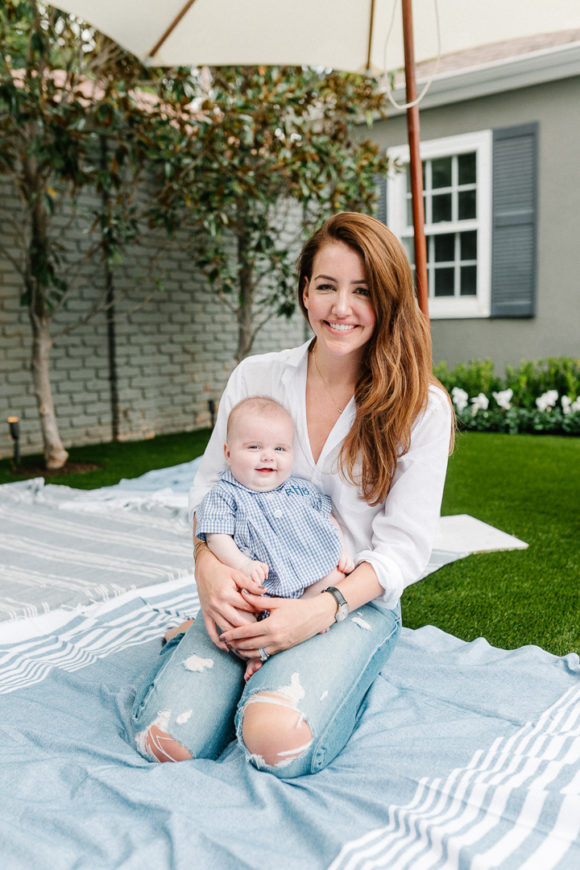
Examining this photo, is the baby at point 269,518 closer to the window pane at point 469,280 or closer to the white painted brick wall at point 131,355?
the white painted brick wall at point 131,355

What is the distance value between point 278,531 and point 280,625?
0.81 ft

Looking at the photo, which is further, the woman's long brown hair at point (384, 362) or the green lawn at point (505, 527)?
the green lawn at point (505, 527)

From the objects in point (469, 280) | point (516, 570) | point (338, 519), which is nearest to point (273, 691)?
point (338, 519)

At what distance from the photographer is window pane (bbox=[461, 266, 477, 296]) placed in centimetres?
761

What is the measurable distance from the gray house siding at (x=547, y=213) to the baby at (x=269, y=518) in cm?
589

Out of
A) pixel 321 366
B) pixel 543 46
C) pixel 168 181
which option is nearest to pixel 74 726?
pixel 321 366

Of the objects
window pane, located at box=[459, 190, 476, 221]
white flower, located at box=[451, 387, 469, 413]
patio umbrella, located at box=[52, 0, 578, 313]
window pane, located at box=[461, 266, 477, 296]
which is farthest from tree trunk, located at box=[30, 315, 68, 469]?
window pane, located at box=[459, 190, 476, 221]

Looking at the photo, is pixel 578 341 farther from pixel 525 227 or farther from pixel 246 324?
pixel 246 324

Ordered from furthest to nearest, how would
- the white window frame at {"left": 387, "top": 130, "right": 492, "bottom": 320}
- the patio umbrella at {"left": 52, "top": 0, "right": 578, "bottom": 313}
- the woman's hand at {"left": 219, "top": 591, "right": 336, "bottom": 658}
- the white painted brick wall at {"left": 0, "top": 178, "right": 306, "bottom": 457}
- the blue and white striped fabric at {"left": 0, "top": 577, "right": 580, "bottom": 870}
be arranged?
the white window frame at {"left": 387, "top": 130, "right": 492, "bottom": 320}, the white painted brick wall at {"left": 0, "top": 178, "right": 306, "bottom": 457}, the patio umbrella at {"left": 52, "top": 0, "right": 578, "bottom": 313}, the woman's hand at {"left": 219, "top": 591, "right": 336, "bottom": 658}, the blue and white striped fabric at {"left": 0, "top": 577, "right": 580, "bottom": 870}

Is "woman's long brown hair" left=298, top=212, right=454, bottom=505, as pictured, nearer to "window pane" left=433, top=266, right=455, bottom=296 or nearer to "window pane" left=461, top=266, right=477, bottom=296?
"window pane" left=461, top=266, right=477, bottom=296

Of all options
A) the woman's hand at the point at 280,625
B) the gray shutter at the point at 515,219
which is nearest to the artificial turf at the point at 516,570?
the woman's hand at the point at 280,625

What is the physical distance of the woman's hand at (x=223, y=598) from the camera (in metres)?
1.62

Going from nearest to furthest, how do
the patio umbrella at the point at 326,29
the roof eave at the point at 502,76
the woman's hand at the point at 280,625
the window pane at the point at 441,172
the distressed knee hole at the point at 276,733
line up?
the distressed knee hole at the point at 276,733, the woman's hand at the point at 280,625, the patio umbrella at the point at 326,29, the roof eave at the point at 502,76, the window pane at the point at 441,172

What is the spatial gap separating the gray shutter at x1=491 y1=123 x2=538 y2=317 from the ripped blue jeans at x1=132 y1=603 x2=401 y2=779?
6.06 meters
